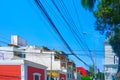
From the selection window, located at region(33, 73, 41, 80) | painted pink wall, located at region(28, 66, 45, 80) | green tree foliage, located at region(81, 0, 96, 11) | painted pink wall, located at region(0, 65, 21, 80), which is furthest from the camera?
window, located at region(33, 73, 41, 80)

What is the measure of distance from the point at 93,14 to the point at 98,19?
0.47 m

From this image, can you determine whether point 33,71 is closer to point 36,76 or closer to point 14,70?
point 36,76

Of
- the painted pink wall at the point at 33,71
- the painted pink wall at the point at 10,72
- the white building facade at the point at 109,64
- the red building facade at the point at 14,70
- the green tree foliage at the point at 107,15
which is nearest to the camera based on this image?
the green tree foliage at the point at 107,15

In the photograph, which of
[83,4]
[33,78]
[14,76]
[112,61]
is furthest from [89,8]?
[112,61]

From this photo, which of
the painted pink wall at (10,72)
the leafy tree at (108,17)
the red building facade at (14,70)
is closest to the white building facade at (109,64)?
→ the red building facade at (14,70)

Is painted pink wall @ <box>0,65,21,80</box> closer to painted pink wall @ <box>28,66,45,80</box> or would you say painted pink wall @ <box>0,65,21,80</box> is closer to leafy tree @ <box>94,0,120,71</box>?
painted pink wall @ <box>28,66,45,80</box>

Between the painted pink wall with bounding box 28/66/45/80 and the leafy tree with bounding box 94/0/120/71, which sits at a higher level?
the leafy tree with bounding box 94/0/120/71

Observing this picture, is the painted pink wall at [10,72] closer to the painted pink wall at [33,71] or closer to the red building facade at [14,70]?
the red building facade at [14,70]

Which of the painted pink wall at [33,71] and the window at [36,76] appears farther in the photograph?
the window at [36,76]

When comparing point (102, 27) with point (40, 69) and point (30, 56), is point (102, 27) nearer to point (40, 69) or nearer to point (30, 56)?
point (40, 69)

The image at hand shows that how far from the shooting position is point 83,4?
2027 cm

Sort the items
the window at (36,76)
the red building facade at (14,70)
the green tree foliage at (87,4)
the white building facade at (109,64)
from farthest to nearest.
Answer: the white building facade at (109,64), the window at (36,76), the red building facade at (14,70), the green tree foliage at (87,4)

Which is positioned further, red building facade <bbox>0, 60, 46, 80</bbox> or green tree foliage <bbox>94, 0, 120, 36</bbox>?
red building facade <bbox>0, 60, 46, 80</bbox>

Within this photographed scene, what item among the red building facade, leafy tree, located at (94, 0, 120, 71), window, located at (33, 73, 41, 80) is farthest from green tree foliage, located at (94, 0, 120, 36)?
window, located at (33, 73, 41, 80)
